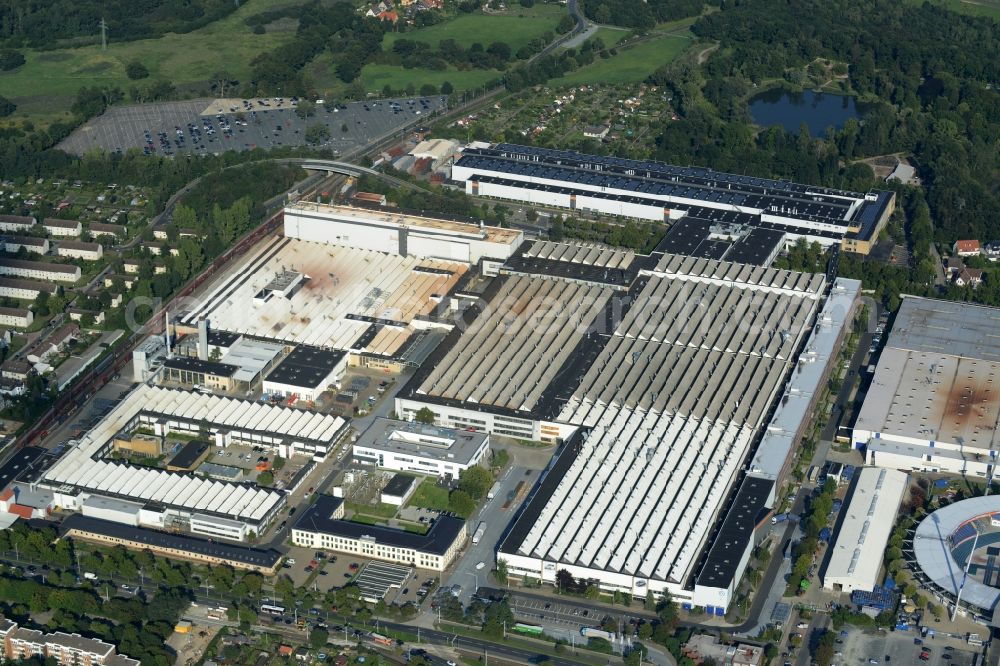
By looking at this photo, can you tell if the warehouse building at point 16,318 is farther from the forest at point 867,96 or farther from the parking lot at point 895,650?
the parking lot at point 895,650

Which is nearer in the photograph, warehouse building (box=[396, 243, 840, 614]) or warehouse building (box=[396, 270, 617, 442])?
warehouse building (box=[396, 243, 840, 614])

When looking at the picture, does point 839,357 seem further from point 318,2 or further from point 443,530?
point 318,2

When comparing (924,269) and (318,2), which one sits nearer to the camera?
(924,269)

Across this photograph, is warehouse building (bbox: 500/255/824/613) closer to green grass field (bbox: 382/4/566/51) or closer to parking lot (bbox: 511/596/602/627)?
parking lot (bbox: 511/596/602/627)

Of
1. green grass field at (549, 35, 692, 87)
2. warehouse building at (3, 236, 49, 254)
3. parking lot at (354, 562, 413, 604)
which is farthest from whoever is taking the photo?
green grass field at (549, 35, 692, 87)

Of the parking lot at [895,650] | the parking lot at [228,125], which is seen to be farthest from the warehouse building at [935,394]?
the parking lot at [228,125]

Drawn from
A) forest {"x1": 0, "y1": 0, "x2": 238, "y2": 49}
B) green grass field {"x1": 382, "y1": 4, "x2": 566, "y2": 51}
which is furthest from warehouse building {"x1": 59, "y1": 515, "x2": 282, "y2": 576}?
forest {"x1": 0, "y1": 0, "x2": 238, "y2": 49}

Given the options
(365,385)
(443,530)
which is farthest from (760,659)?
(365,385)
